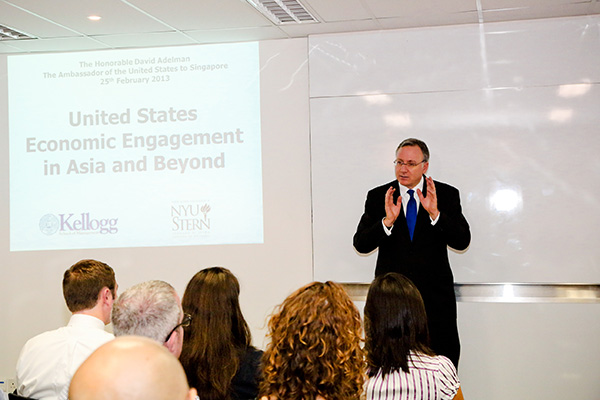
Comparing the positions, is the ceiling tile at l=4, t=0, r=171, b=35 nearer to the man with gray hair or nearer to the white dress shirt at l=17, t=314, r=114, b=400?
the white dress shirt at l=17, t=314, r=114, b=400

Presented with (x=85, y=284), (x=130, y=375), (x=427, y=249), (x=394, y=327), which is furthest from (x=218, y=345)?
(x=427, y=249)

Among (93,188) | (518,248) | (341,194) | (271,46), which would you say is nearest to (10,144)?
(93,188)

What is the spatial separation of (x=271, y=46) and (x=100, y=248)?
2.25 metres

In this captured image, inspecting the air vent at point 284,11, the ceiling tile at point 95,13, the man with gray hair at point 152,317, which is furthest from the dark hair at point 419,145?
the man with gray hair at point 152,317

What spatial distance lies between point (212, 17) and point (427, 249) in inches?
90.2

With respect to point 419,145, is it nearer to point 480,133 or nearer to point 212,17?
point 480,133

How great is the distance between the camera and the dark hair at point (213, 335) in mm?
2609

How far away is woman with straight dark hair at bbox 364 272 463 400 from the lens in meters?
2.47

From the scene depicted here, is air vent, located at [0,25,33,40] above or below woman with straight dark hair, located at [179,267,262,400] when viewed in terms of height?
above

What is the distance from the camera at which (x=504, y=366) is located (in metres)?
5.26

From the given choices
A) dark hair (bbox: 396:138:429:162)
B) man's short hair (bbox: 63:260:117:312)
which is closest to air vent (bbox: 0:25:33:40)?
man's short hair (bbox: 63:260:117:312)

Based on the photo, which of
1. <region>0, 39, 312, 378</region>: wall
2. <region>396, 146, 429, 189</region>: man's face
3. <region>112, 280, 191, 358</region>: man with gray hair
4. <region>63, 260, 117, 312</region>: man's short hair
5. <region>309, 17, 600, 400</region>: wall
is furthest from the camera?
<region>0, 39, 312, 378</region>: wall

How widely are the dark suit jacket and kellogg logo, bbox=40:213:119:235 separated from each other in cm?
229

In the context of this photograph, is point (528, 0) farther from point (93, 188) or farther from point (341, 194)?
point (93, 188)
